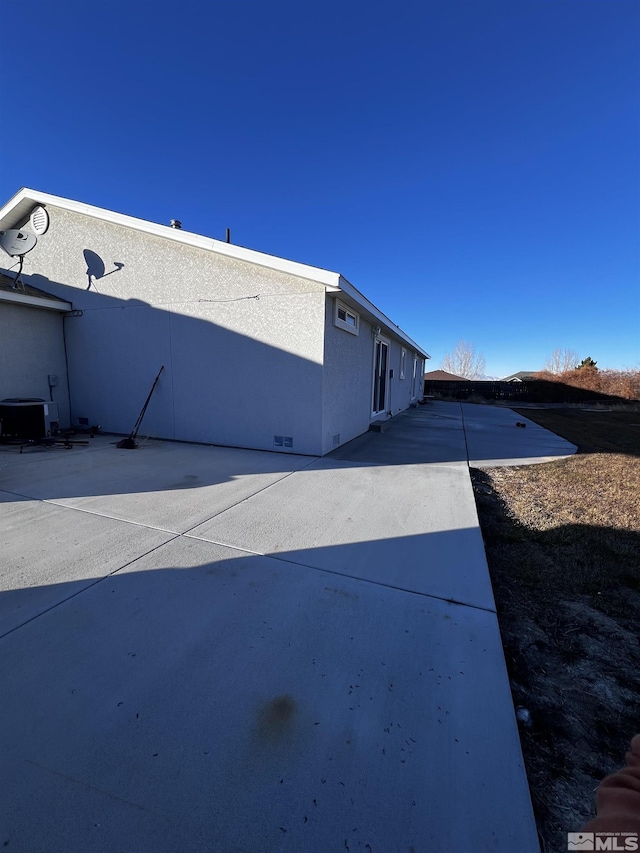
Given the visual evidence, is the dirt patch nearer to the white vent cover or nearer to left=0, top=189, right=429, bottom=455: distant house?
left=0, top=189, right=429, bottom=455: distant house

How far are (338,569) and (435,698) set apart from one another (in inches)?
42.3

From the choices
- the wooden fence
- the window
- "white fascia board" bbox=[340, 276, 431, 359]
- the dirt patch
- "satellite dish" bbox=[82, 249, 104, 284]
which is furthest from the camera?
the wooden fence

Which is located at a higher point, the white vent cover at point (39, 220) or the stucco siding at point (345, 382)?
the white vent cover at point (39, 220)

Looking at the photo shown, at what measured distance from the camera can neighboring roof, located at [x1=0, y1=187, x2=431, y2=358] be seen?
17.8 feet

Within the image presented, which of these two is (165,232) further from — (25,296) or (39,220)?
(39,220)

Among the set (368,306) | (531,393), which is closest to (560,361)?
(531,393)

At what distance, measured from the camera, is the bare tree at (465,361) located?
5775 centimetres

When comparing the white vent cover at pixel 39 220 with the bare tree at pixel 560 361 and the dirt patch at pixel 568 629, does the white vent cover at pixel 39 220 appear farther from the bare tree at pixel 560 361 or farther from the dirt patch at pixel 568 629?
the bare tree at pixel 560 361

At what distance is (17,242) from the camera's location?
729 cm

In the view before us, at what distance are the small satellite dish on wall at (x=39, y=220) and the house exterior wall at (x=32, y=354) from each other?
6.02 ft

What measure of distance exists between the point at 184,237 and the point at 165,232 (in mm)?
457

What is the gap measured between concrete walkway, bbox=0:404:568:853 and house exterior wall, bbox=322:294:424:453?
311 centimetres

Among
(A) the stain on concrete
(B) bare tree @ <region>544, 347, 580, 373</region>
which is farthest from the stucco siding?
(B) bare tree @ <region>544, 347, 580, 373</region>

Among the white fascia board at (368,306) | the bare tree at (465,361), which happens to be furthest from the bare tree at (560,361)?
the white fascia board at (368,306)
